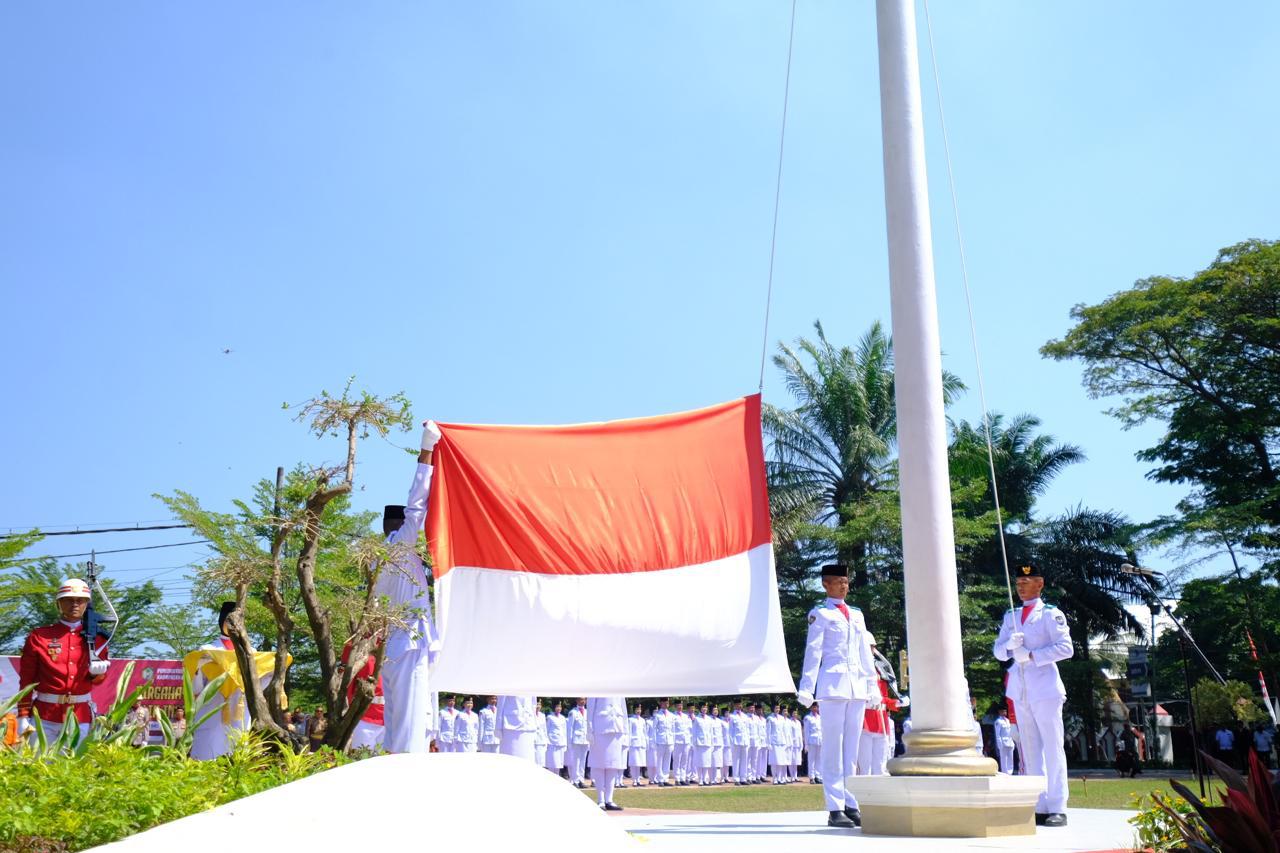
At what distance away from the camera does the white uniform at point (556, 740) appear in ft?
84.1

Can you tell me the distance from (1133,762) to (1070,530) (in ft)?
44.0

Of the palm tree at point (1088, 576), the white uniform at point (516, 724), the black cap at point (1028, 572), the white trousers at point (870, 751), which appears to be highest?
the palm tree at point (1088, 576)

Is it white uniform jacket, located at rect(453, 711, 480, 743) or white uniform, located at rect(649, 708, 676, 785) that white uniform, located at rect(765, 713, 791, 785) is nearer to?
white uniform, located at rect(649, 708, 676, 785)

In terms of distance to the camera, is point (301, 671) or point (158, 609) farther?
point (158, 609)

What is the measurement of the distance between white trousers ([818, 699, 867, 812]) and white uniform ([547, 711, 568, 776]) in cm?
1600

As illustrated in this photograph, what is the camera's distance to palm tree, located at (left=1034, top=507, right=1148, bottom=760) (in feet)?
128

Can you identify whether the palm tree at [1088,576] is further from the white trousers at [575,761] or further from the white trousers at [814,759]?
the white trousers at [575,761]

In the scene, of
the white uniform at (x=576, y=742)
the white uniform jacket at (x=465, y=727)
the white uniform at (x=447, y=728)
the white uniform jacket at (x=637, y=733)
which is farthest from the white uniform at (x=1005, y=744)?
the white uniform at (x=447, y=728)

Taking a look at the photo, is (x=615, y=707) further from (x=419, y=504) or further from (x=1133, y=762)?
(x=1133, y=762)

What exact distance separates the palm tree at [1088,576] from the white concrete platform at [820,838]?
99.0ft

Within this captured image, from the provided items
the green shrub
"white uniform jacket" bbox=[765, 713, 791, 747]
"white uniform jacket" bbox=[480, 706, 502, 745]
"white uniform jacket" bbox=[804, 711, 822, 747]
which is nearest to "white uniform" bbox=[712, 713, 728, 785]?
"white uniform jacket" bbox=[765, 713, 791, 747]

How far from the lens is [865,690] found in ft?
33.9

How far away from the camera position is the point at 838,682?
1020 cm

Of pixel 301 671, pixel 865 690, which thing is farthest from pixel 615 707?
pixel 301 671
